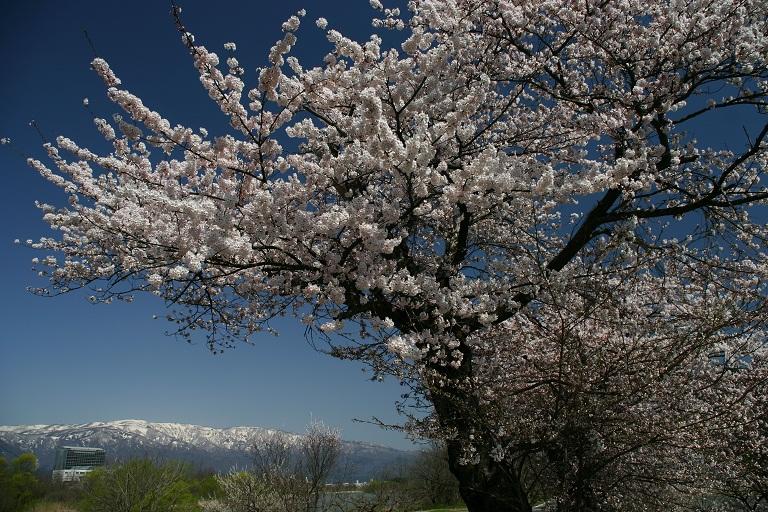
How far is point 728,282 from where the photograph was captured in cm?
812

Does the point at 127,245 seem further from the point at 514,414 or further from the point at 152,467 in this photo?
the point at 152,467

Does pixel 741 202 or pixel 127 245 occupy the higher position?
pixel 741 202

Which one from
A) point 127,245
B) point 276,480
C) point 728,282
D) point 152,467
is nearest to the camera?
point 127,245

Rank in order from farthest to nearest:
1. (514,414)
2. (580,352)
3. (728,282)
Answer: (728,282) < (514,414) < (580,352)

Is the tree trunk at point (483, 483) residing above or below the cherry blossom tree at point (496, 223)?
below

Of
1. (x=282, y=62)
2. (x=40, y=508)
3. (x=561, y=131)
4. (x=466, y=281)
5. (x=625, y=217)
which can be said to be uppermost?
(x=561, y=131)

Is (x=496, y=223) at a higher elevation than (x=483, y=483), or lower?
higher

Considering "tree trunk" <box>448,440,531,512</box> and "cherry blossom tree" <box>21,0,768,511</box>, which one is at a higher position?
"cherry blossom tree" <box>21,0,768,511</box>

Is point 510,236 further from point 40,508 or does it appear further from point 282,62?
point 40,508

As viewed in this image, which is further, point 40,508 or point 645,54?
point 40,508

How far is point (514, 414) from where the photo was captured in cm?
497

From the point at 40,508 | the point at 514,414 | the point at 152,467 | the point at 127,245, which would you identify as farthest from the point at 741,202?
the point at 40,508

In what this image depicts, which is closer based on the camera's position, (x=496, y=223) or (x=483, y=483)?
(x=483, y=483)

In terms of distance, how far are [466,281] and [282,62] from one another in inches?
139
